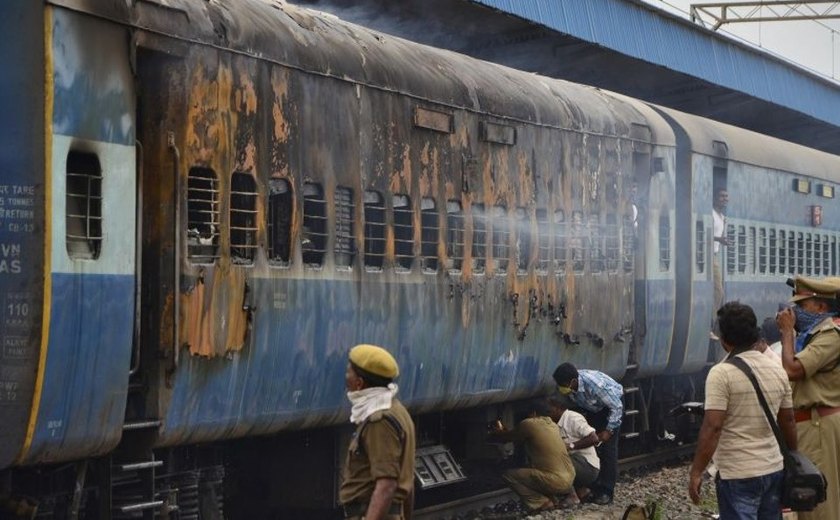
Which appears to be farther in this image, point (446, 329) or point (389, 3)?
point (389, 3)

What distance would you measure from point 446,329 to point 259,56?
329 cm

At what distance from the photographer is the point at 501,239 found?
42.2ft

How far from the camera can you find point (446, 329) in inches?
469

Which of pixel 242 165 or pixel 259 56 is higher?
pixel 259 56

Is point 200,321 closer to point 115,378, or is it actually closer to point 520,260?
point 115,378

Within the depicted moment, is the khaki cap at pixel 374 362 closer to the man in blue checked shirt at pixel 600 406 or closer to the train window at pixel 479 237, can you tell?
the train window at pixel 479 237

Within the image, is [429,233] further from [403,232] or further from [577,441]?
[577,441]

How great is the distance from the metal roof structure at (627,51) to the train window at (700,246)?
416cm

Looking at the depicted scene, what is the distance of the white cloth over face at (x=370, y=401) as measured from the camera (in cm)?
636

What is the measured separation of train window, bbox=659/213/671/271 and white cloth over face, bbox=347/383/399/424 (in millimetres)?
10390

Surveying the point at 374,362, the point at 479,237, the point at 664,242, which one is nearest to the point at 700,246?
the point at 664,242

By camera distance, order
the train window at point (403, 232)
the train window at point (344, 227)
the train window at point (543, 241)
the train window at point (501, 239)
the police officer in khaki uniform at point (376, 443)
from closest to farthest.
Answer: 1. the police officer in khaki uniform at point (376, 443)
2. the train window at point (344, 227)
3. the train window at point (403, 232)
4. the train window at point (501, 239)
5. the train window at point (543, 241)

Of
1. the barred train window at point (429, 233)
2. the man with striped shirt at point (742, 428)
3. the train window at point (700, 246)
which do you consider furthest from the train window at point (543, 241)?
the man with striped shirt at point (742, 428)

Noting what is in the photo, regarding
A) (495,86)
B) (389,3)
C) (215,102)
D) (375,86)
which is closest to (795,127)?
(389,3)
